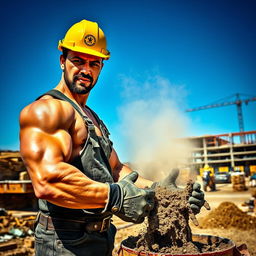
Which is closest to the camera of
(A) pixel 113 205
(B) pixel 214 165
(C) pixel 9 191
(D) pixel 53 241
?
(A) pixel 113 205

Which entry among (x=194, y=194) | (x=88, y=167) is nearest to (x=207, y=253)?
(x=194, y=194)

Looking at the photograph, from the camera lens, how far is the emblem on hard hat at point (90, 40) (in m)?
2.11

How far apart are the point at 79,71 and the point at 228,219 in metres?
6.71

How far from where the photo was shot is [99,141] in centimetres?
204

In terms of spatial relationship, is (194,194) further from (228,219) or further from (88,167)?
(228,219)

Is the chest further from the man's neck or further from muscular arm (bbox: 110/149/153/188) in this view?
muscular arm (bbox: 110/149/153/188)

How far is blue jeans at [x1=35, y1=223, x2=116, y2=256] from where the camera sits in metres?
1.75

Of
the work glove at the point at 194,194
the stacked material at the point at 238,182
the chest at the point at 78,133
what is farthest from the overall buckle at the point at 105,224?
the stacked material at the point at 238,182

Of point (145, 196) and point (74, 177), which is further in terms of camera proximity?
point (145, 196)

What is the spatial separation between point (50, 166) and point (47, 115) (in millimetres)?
322

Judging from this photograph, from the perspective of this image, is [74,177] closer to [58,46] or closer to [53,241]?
[53,241]

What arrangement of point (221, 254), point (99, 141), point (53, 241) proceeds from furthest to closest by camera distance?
point (99, 141), point (221, 254), point (53, 241)

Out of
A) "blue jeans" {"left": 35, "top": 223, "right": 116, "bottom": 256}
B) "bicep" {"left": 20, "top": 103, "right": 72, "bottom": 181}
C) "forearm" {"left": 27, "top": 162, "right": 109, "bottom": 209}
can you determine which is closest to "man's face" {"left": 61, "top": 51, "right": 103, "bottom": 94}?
"bicep" {"left": 20, "top": 103, "right": 72, "bottom": 181}

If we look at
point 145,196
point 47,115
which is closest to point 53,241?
point 145,196
